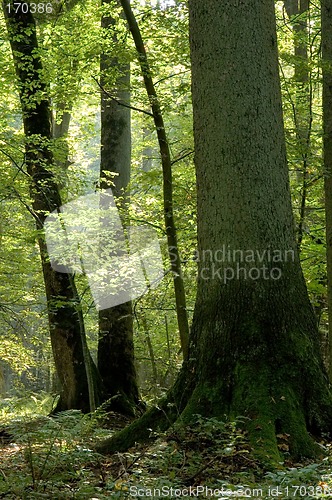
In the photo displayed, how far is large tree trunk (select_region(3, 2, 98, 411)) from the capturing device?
876 cm

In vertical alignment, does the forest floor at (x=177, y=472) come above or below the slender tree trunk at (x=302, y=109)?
below

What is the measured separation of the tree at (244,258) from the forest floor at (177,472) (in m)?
0.31

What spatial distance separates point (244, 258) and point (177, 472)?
1856 millimetres

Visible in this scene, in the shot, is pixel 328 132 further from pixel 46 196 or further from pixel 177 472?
pixel 177 472

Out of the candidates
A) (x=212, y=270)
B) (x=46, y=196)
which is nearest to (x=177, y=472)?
(x=212, y=270)

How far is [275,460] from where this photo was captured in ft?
12.8

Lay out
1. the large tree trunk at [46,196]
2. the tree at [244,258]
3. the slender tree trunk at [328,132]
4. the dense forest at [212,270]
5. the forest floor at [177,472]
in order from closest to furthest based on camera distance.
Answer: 1. the forest floor at [177,472]
2. the dense forest at [212,270]
3. the tree at [244,258]
4. the slender tree trunk at [328,132]
5. the large tree trunk at [46,196]

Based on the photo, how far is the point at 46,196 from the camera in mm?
8656

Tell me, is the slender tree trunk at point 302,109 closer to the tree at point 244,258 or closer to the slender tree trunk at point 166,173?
the slender tree trunk at point 166,173

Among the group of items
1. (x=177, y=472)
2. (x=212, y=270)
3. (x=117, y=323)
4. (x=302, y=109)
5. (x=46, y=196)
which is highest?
(x=302, y=109)

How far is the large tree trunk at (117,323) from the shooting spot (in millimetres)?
9625

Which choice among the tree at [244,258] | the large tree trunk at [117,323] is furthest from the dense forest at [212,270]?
the large tree trunk at [117,323]

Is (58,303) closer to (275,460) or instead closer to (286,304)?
(286,304)

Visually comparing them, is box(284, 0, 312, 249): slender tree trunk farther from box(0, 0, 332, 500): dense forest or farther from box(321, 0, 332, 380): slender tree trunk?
box(321, 0, 332, 380): slender tree trunk
